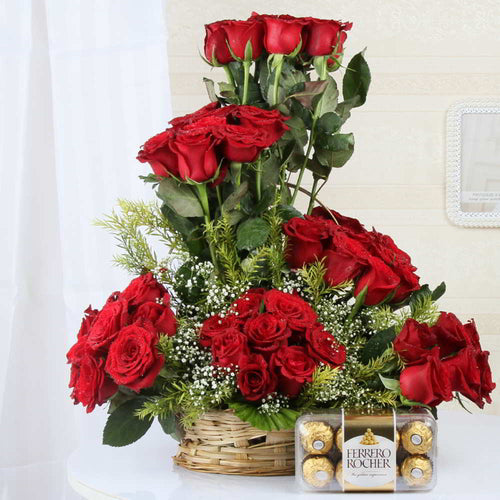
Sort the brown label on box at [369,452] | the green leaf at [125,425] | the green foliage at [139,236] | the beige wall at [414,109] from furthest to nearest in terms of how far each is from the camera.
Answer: the beige wall at [414,109], the green foliage at [139,236], the green leaf at [125,425], the brown label on box at [369,452]

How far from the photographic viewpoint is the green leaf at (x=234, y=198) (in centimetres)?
102

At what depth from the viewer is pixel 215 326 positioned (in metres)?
0.97

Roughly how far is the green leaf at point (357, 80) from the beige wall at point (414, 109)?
1.02 metres

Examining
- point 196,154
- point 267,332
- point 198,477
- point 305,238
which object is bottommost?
point 198,477

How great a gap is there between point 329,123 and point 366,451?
51cm

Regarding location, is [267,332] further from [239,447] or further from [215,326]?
[239,447]

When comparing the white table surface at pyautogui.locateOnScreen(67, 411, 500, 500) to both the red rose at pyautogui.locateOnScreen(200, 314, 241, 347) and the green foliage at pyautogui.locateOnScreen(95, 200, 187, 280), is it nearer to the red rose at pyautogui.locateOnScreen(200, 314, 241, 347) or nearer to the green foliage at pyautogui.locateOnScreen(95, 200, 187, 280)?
the red rose at pyautogui.locateOnScreen(200, 314, 241, 347)

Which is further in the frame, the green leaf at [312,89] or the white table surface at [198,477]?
the green leaf at [312,89]

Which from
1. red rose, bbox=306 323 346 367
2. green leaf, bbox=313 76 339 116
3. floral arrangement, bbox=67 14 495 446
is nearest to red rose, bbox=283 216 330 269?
floral arrangement, bbox=67 14 495 446

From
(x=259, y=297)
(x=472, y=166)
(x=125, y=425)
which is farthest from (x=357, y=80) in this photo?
(x=472, y=166)

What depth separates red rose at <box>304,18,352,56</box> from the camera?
3.62 feet

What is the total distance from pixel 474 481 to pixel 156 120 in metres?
1.34

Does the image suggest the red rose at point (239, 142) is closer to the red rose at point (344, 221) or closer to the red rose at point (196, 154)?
the red rose at point (196, 154)

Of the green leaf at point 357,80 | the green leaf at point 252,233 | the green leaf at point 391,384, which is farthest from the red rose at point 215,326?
the green leaf at point 357,80
